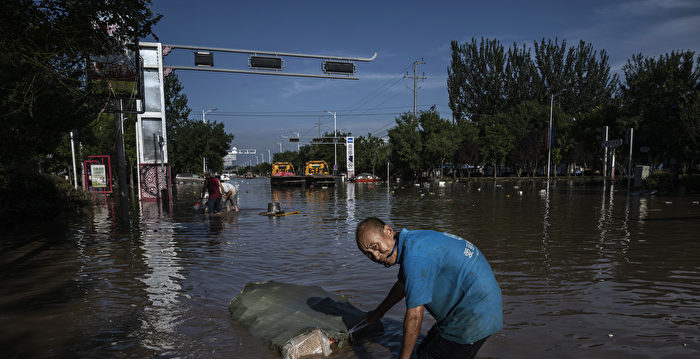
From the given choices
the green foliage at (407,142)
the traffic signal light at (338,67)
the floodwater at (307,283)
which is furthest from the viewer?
the green foliage at (407,142)

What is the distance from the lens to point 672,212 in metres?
14.9

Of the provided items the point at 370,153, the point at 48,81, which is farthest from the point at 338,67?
the point at 370,153

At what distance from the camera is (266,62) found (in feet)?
70.4

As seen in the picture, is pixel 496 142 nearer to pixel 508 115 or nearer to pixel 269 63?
pixel 508 115

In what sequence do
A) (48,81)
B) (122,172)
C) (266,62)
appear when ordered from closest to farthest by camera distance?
(48,81) < (122,172) < (266,62)

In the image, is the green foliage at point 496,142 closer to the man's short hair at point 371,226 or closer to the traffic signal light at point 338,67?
the traffic signal light at point 338,67

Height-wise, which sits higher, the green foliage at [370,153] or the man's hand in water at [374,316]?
the green foliage at [370,153]

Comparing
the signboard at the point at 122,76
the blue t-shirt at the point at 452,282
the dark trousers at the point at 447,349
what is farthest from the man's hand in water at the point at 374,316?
the signboard at the point at 122,76

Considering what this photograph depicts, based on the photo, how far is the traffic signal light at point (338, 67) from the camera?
72.5 ft

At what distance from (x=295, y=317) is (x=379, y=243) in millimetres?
2432

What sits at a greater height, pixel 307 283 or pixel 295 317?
pixel 295 317

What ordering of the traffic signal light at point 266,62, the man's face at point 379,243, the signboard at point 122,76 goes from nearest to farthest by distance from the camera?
the man's face at point 379,243, the signboard at point 122,76, the traffic signal light at point 266,62

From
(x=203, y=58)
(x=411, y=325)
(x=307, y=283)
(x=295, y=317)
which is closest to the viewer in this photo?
(x=411, y=325)

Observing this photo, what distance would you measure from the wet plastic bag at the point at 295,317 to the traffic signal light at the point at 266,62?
1763 centimetres
